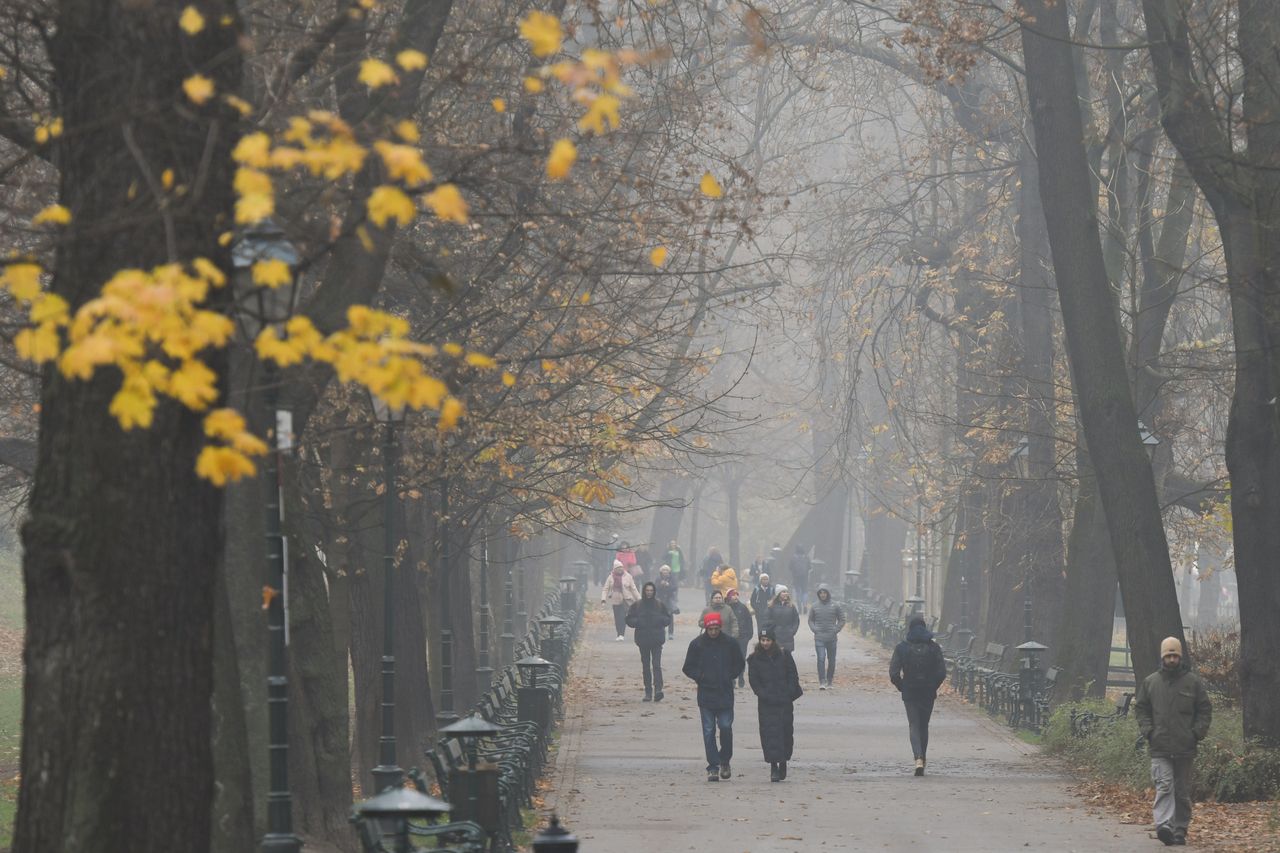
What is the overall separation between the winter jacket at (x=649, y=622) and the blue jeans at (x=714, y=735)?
29.9 feet

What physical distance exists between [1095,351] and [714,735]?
18.5ft

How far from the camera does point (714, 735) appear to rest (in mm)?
20781

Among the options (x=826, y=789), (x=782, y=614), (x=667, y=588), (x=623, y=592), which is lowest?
(x=826, y=789)

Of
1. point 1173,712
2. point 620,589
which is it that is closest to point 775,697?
point 1173,712

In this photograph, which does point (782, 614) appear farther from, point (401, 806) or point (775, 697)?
point (401, 806)

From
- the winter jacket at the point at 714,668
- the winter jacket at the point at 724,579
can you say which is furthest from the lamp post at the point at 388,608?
the winter jacket at the point at 724,579

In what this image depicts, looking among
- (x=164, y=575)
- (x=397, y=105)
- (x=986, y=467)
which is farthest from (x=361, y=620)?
(x=986, y=467)

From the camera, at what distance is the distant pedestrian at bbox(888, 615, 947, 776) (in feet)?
69.9

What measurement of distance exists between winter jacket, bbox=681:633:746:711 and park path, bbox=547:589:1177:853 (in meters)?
0.86

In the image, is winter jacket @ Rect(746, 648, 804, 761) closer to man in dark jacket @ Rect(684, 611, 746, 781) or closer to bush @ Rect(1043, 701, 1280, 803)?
man in dark jacket @ Rect(684, 611, 746, 781)

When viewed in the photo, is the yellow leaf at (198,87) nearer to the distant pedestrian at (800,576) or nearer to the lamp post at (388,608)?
the lamp post at (388,608)

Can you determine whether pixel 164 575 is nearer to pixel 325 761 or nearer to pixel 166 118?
pixel 166 118

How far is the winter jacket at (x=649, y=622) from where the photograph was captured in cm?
3031

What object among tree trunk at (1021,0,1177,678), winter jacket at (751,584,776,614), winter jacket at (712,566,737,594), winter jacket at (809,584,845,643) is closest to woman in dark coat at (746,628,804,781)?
tree trunk at (1021,0,1177,678)
